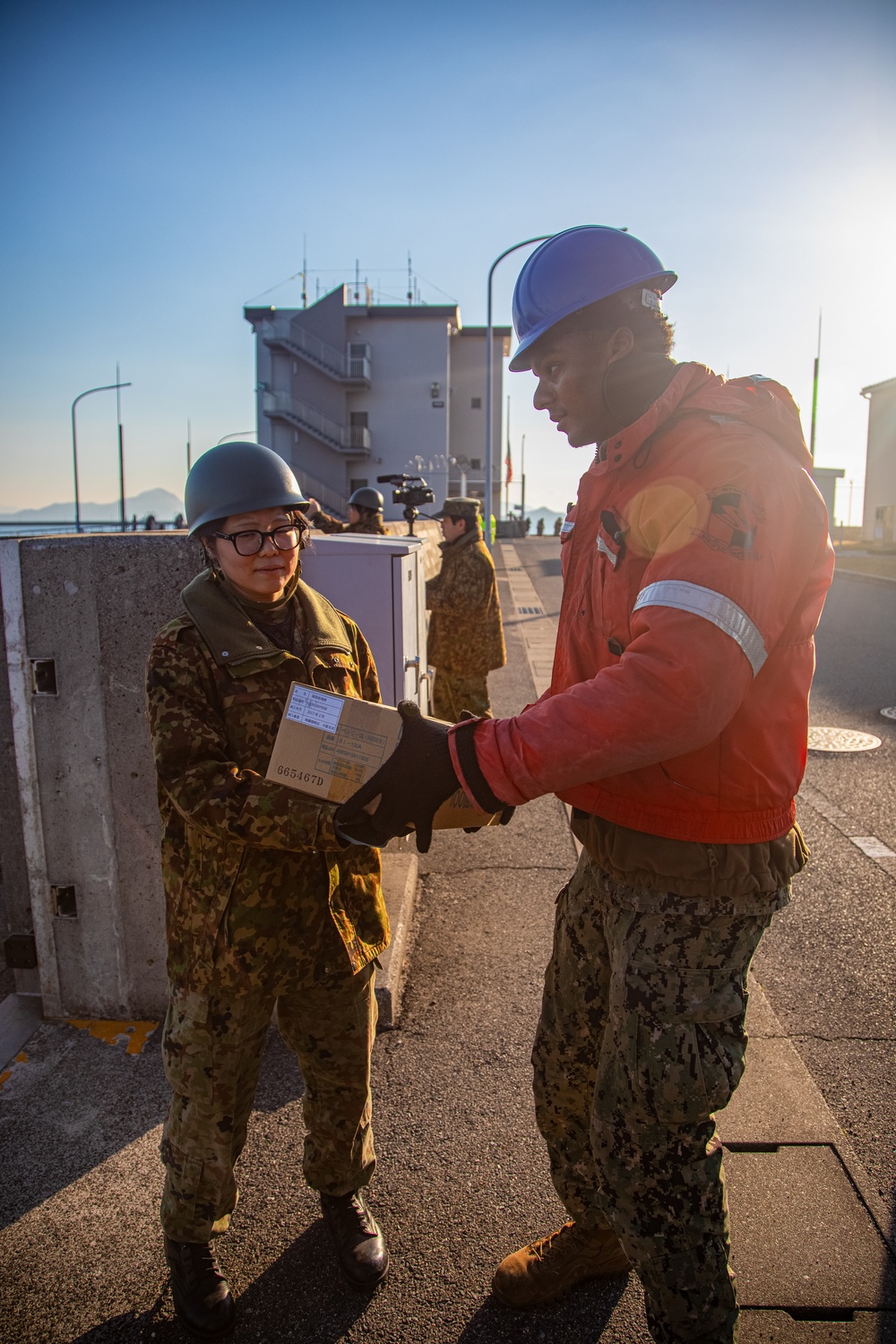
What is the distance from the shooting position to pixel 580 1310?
238 cm

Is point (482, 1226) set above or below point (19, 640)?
below

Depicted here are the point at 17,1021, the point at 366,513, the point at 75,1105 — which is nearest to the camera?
the point at 75,1105

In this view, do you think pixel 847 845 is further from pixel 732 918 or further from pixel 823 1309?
pixel 732 918

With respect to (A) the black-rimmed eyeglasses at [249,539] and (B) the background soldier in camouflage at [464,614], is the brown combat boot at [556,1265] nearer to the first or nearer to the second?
(A) the black-rimmed eyeglasses at [249,539]

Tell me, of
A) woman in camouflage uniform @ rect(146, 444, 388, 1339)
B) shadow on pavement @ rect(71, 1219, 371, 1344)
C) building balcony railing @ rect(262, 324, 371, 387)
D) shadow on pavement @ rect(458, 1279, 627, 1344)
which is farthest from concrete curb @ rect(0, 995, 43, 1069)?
building balcony railing @ rect(262, 324, 371, 387)

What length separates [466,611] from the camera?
7586mm

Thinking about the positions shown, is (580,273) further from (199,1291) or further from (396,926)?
(396,926)

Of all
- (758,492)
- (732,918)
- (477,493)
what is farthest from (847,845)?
(477,493)

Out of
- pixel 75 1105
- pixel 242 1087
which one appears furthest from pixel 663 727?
Answer: pixel 75 1105

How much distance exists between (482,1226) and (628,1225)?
2.83 feet

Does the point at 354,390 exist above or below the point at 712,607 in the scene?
above

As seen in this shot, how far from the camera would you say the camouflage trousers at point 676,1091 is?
1.90 meters

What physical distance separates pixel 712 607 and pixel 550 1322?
1.97 metres

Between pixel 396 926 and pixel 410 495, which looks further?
pixel 410 495
